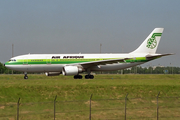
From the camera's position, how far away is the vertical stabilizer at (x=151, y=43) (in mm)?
42000

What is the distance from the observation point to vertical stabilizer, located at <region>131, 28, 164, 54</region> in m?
42.0

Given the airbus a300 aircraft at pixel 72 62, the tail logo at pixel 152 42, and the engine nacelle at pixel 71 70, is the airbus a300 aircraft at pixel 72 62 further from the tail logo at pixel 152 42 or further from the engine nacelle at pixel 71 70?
the tail logo at pixel 152 42

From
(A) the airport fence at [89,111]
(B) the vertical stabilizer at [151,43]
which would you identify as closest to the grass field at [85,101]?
(A) the airport fence at [89,111]

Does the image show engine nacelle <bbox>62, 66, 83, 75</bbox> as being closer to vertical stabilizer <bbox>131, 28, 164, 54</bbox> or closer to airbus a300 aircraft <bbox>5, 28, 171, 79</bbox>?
airbus a300 aircraft <bbox>5, 28, 171, 79</bbox>

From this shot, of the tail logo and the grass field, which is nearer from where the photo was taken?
the grass field

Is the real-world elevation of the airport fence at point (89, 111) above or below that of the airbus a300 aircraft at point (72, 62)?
below

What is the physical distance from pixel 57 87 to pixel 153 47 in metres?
22.0

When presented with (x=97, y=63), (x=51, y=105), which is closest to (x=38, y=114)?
(x=51, y=105)

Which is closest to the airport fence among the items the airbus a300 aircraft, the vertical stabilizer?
the airbus a300 aircraft

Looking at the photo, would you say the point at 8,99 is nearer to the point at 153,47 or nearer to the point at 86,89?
the point at 86,89

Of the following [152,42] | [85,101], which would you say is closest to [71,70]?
[85,101]

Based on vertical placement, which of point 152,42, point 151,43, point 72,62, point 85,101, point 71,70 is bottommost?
point 85,101

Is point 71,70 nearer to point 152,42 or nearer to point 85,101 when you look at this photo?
point 85,101

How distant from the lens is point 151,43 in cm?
4247
